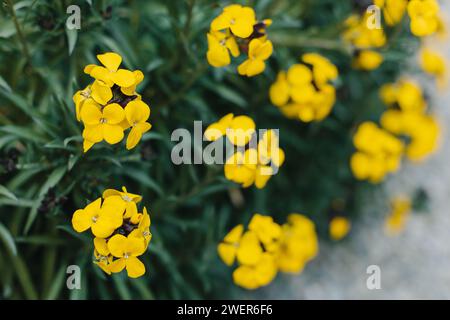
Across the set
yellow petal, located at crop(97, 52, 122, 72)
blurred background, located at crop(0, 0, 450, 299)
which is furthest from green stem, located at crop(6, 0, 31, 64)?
yellow petal, located at crop(97, 52, 122, 72)

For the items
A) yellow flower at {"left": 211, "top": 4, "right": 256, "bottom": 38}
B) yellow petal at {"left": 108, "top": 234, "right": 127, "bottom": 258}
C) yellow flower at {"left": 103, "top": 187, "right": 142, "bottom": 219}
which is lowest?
yellow petal at {"left": 108, "top": 234, "right": 127, "bottom": 258}

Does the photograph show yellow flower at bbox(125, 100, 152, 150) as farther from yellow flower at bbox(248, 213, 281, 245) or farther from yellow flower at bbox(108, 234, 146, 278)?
yellow flower at bbox(248, 213, 281, 245)

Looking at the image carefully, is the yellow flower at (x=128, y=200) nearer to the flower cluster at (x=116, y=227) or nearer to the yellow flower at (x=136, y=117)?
the flower cluster at (x=116, y=227)

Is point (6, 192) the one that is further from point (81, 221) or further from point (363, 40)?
point (363, 40)

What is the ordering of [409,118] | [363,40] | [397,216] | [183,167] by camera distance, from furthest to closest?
1. [397,216]
2. [409,118]
3. [363,40]
4. [183,167]

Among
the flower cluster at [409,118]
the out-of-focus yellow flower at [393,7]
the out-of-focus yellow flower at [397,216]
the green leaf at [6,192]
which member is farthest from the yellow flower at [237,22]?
the out-of-focus yellow flower at [397,216]

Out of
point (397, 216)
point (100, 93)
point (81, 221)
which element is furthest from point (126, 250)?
point (397, 216)
